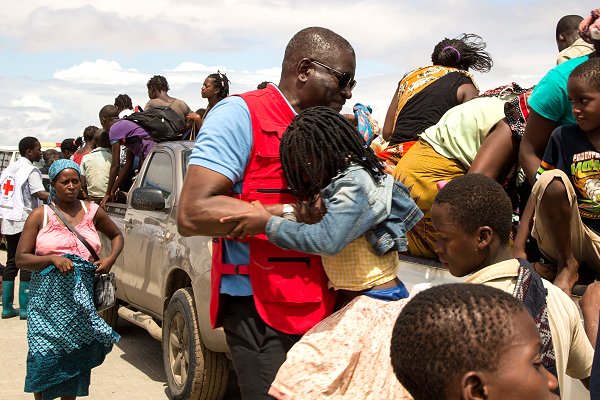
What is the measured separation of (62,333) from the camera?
561cm

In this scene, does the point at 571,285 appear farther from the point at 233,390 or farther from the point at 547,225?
the point at 233,390

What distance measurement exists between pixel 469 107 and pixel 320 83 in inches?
64.8

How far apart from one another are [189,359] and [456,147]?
2635 mm

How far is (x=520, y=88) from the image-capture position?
15.2ft

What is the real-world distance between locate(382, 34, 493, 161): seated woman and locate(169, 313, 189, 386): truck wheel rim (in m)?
2.11

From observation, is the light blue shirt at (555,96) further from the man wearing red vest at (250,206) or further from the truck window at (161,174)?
the truck window at (161,174)

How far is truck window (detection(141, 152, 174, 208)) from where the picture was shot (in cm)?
713

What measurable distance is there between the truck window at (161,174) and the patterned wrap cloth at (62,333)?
4.81 feet

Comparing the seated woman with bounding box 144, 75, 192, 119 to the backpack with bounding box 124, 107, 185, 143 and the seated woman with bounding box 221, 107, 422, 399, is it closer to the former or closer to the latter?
the backpack with bounding box 124, 107, 185, 143

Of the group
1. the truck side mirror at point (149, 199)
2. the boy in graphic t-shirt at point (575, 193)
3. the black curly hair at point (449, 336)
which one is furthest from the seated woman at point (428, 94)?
the black curly hair at point (449, 336)

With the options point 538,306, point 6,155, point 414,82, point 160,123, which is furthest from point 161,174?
point 6,155

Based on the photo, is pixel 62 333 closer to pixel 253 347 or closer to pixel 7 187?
pixel 253 347

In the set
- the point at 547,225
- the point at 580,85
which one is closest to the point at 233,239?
the point at 547,225

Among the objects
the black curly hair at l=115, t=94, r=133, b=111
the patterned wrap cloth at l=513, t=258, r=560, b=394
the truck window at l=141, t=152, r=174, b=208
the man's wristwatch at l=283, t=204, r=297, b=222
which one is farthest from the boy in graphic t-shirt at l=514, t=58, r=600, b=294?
the black curly hair at l=115, t=94, r=133, b=111
